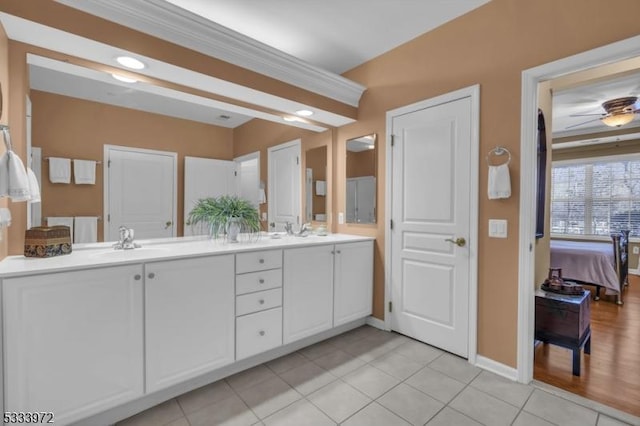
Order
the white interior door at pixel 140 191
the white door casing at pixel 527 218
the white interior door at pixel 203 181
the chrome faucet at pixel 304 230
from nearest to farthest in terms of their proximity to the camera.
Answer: the white door casing at pixel 527 218
the white interior door at pixel 140 191
the white interior door at pixel 203 181
the chrome faucet at pixel 304 230

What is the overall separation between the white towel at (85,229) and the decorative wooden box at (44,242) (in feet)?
0.73

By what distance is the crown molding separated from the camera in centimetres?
170

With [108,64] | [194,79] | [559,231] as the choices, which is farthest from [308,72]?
[559,231]

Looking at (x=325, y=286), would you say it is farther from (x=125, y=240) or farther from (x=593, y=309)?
(x=593, y=309)

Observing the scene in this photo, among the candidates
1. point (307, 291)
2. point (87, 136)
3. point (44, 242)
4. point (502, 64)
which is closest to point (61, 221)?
point (44, 242)

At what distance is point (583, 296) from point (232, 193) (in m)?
2.93

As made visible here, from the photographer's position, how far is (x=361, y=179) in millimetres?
3104

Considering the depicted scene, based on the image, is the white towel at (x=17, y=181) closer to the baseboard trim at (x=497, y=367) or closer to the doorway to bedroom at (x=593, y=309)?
the doorway to bedroom at (x=593, y=309)

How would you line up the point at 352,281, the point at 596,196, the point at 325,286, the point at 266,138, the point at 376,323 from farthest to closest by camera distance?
the point at 596,196 < the point at 266,138 < the point at 376,323 < the point at 352,281 < the point at 325,286

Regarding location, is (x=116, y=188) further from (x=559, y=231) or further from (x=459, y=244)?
(x=559, y=231)

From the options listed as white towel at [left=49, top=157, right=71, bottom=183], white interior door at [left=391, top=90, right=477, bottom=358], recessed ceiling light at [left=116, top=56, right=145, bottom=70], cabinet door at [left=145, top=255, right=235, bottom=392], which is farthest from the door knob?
white towel at [left=49, top=157, right=71, bottom=183]

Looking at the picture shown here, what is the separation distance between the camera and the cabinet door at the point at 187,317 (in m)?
1.71

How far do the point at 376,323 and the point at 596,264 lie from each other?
3.41 meters

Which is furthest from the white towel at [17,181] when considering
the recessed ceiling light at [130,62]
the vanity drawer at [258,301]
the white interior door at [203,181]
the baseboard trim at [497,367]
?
the baseboard trim at [497,367]
